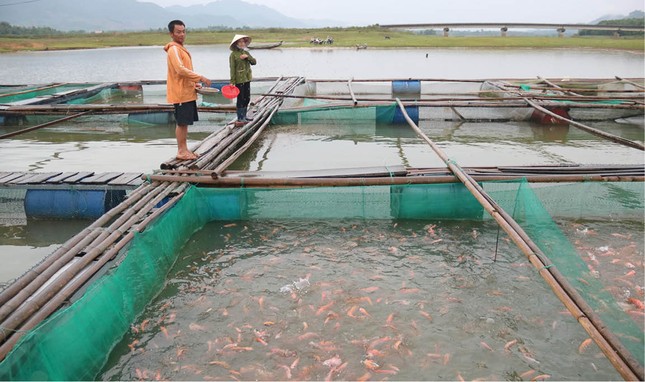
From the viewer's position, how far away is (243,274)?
5.47 m

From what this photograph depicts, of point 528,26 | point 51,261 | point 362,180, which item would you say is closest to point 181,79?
point 362,180

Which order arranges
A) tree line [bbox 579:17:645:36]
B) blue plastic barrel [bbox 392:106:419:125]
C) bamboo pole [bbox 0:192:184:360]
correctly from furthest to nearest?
tree line [bbox 579:17:645:36] < blue plastic barrel [bbox 392:106:419:125] < bamboo pole [bbox 0:192:184:360]

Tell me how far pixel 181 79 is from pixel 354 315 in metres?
4.50

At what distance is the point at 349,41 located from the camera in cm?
5956

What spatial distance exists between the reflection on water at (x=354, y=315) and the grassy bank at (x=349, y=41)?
47.4 meters

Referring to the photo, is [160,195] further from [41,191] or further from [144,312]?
[41,191]

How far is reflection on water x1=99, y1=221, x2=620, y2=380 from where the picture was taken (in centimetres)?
393

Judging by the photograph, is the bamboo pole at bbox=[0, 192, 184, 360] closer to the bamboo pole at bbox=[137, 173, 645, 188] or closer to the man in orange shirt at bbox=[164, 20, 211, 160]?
the bamboo pole at bbox=[137, 173, 645, 188]

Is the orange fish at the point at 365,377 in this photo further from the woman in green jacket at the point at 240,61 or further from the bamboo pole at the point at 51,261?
the woman in green jacket at the point at 240,61

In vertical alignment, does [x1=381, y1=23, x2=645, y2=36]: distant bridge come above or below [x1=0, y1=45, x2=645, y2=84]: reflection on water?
above

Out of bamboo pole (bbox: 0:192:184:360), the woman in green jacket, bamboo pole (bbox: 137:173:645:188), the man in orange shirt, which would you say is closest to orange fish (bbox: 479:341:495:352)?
bamboo pole (bbox: 137:173:645:188)

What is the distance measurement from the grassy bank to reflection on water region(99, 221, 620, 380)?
47.4 meters

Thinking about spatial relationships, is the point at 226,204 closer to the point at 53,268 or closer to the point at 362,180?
the point at 362,180

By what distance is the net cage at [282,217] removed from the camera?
11.3 feet
